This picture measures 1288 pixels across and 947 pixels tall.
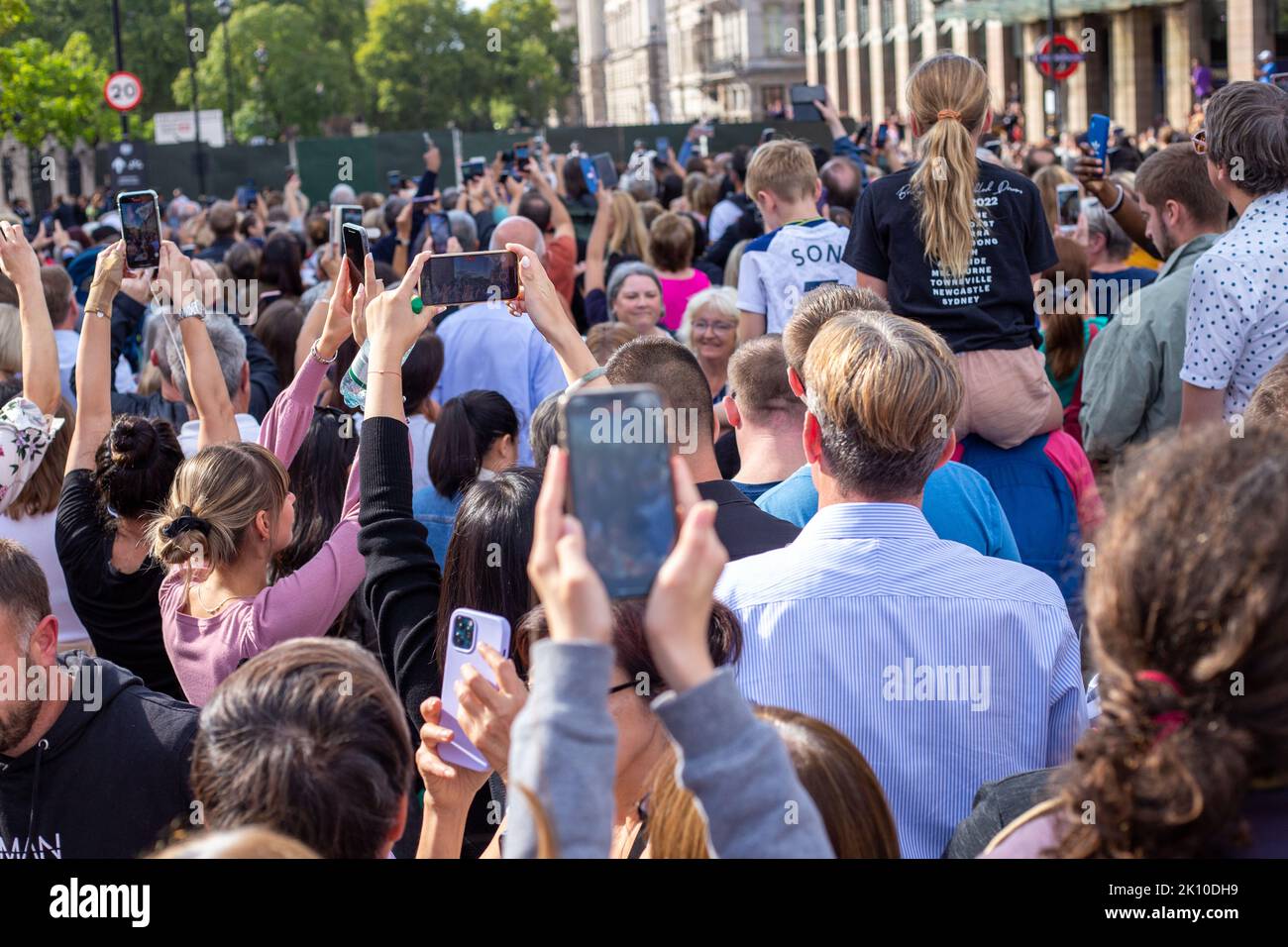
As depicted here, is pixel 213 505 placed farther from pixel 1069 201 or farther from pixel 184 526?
pixel 1069 201

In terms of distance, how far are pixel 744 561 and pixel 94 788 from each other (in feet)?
4.53

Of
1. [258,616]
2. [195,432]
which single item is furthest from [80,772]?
[195,432]

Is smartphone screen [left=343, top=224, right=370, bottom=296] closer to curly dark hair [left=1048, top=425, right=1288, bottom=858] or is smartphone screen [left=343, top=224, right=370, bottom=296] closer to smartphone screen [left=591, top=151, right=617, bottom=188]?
curly dark hair [left=1048, top=425, right=1288, bottom=858]

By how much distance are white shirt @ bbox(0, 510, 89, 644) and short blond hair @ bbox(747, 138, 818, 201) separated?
11.2ft

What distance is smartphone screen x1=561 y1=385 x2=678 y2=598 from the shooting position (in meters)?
1.66

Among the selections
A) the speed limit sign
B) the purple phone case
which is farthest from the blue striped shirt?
the speed limit sign

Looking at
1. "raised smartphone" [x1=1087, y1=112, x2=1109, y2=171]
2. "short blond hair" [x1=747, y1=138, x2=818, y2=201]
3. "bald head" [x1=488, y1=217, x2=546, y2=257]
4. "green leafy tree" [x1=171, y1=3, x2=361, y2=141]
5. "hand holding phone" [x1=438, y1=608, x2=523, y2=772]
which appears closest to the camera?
"hand holding phone" [x1=438, y1=608, x2=523, y2=772]

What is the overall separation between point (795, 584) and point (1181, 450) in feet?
3.72

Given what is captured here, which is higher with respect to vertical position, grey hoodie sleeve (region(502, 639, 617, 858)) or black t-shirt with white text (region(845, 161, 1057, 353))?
black t-shirt with white text (region(845, 161, 1057, 353))

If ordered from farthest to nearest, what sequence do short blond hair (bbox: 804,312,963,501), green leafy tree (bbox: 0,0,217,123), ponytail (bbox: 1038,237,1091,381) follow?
green leafy tree (bbox: 0,0,217,123), ponytail (bbox: 1038,237,1091,381), short blond hair (bbox: 804,312,963,501)

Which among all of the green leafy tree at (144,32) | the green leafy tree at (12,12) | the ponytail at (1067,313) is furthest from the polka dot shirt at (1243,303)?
the green leafy tree at (144,32)

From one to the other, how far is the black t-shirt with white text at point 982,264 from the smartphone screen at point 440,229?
561 centimetres

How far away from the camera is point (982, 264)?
4.82m
